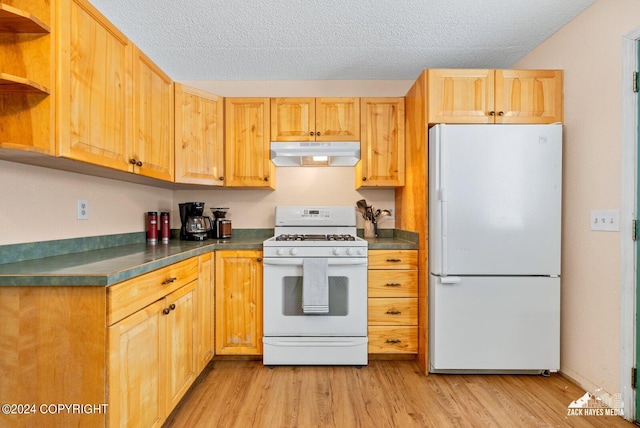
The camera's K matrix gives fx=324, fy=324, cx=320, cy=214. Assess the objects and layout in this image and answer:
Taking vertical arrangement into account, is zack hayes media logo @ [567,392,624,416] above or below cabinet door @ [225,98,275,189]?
below

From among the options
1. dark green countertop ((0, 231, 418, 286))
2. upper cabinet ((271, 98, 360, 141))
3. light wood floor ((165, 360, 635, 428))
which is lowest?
light wood floor ((165, 360, 635, 428))

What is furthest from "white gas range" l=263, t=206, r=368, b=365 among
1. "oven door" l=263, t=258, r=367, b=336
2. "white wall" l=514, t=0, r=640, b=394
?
"white wall" l=514, t=0, r=640, b=394

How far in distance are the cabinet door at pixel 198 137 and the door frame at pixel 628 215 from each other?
8.82 feet

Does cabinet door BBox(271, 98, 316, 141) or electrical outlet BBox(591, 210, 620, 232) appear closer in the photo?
electrical outlet BBox(591, 210, 620, 232)

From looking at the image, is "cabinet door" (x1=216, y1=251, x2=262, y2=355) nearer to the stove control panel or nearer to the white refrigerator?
the stove control panel

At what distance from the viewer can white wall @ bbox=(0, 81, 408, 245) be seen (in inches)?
61.6

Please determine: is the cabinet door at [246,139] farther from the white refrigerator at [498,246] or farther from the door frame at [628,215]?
the door frame at [628,215]

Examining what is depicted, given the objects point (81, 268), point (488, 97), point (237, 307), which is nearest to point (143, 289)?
point (81, 268)

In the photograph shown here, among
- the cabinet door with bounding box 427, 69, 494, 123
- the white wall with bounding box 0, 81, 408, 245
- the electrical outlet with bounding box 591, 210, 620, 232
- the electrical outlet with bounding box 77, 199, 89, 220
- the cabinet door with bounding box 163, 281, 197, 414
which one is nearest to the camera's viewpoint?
the white wall with bounding box 0, 81, 408, 245

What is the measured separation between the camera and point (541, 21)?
6.89 feet

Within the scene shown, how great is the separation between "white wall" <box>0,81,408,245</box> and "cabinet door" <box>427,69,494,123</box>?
833 millimetres

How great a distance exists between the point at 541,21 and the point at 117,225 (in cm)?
316

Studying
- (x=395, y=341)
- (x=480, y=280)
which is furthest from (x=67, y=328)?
(x=480, y=280)

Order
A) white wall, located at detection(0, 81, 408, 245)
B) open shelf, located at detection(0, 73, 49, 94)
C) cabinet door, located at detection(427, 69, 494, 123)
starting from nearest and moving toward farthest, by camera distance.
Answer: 1. open shelf, located at detection(0, 73, 49, 94)
2. white wall, located at detection(0, 81, 408, 245)
3. cabinet door, located at detection(427, 69, 494, 123)
